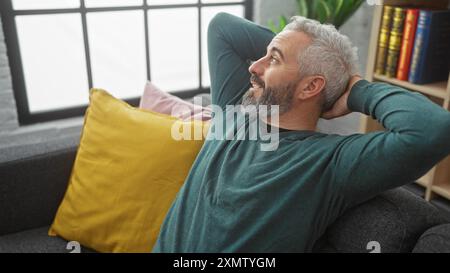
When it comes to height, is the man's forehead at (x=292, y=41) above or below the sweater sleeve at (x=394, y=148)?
above

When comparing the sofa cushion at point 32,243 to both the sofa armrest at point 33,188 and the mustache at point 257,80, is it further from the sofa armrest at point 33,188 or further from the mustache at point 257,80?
the mustache at point 257,80

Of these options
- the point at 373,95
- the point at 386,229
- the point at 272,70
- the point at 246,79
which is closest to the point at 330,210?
the point at 386,229

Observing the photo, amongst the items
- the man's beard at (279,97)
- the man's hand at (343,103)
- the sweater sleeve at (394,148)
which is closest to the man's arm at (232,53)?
the man's beard at (279,97)

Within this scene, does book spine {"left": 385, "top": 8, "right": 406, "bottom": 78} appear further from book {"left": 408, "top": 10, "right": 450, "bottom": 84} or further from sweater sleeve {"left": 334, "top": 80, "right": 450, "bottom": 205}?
sweater sleeve {"left": 334, "top": 80, "right": 450, "bottom": 205}

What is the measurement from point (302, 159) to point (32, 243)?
0.88m

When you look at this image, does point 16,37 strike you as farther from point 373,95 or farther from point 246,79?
point 373,95

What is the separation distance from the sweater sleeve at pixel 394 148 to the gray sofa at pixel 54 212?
63 millimetres

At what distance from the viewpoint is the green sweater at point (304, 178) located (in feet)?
2.91

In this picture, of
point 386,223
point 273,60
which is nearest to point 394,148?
point 386,223

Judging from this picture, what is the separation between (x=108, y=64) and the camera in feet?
7.20

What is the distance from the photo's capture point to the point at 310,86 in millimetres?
1111

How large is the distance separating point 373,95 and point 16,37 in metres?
1.56

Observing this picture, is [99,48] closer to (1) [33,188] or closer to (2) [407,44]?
(1) [33,188]

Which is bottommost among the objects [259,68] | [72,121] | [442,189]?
[442,189]
